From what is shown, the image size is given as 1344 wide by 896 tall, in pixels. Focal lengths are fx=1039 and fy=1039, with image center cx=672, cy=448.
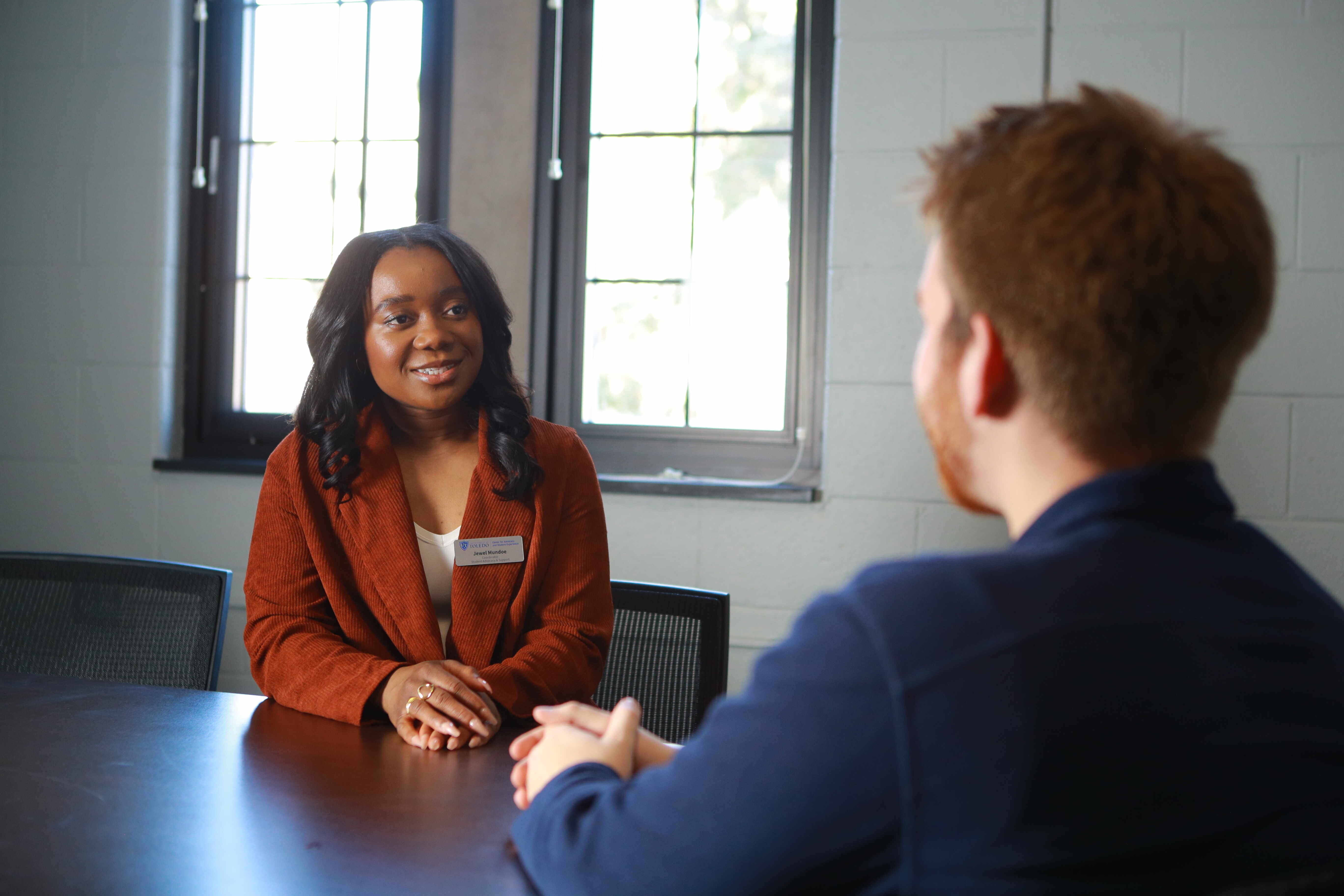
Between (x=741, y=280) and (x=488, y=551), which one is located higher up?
(x=741, y=280)

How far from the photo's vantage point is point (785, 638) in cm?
62

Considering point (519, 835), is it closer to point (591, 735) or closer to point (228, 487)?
point (591, 735)

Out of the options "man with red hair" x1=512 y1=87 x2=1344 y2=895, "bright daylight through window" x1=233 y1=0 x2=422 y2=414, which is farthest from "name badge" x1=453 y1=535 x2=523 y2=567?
"bright daylight through window" x1=233 y1=0 x2=422 y2=414

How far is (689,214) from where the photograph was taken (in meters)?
2.97

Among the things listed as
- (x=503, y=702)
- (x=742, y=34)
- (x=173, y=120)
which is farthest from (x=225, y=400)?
(x=503, y=702)

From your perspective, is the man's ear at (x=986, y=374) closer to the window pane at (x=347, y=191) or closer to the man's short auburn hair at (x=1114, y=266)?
the man's short auburn hair at (x=1114, y=266)

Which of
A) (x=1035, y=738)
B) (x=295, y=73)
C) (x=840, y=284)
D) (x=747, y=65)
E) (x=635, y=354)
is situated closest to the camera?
(x=1035, y=738)

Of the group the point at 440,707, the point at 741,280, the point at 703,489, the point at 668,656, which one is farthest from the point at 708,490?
the point at 440,707

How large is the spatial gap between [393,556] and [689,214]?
173 cm

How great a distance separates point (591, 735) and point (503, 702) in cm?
51

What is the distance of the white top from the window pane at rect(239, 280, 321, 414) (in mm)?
1891

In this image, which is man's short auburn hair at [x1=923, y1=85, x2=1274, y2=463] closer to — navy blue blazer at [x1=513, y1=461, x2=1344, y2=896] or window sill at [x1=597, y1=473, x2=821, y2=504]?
navy blue blazer at [x1=513, y1=461, x2=1344, y2=896]

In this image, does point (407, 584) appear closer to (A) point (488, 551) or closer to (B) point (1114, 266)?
(A) point (488, 551)

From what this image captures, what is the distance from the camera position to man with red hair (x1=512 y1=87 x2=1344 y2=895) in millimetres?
540
